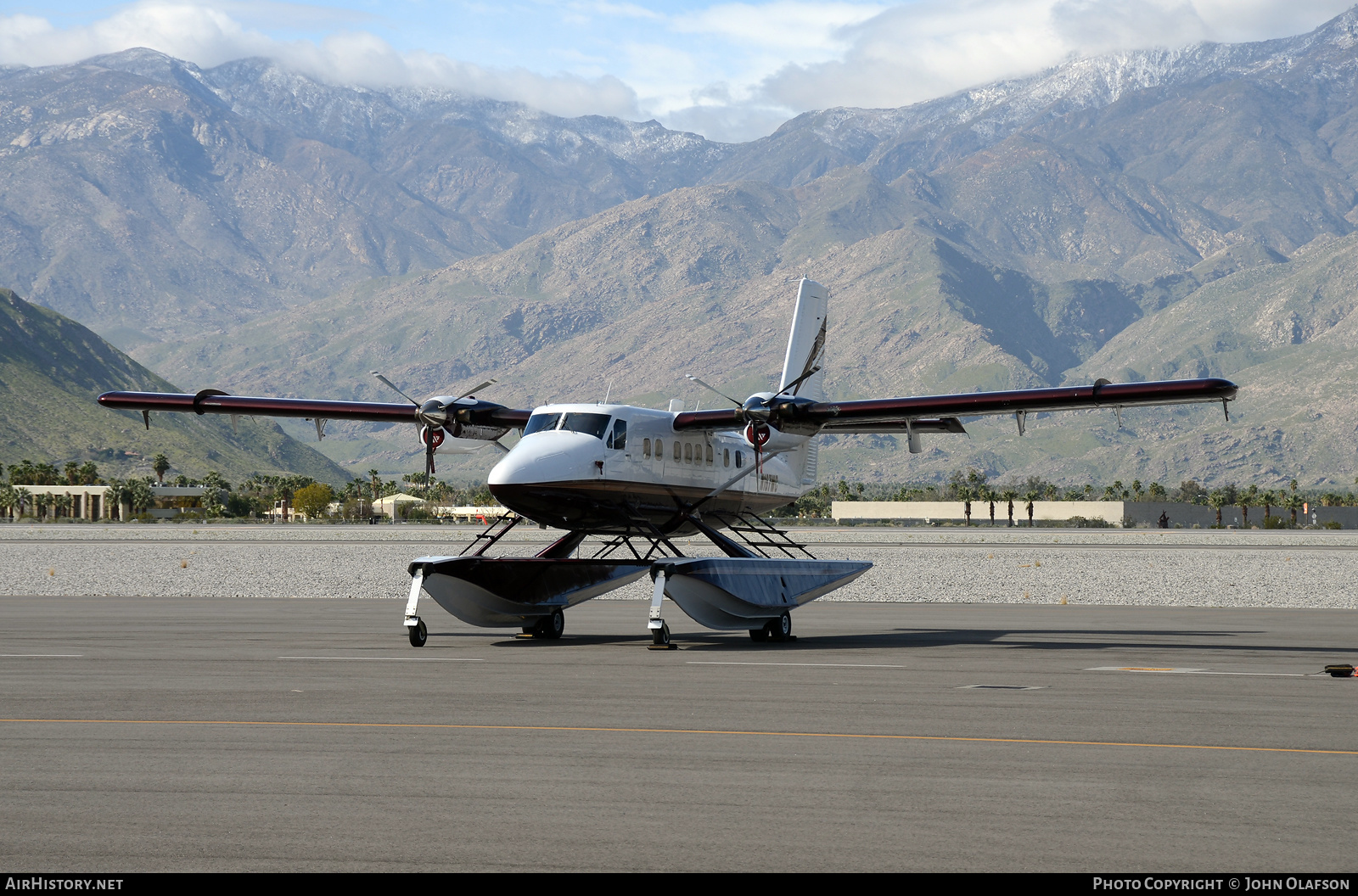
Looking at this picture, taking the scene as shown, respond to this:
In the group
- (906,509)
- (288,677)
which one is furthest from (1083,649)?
(906,509)

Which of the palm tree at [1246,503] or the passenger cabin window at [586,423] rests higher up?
the passenger cabin window at [586,423]

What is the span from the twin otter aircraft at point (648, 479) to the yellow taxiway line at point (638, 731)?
25.5 feet

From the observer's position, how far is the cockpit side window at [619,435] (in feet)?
75.2

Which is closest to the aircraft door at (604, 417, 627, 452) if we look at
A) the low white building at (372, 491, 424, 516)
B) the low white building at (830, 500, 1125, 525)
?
the low white building at (830, 500, 1125, 525)

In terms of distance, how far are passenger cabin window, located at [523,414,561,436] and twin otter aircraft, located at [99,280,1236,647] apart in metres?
0.03

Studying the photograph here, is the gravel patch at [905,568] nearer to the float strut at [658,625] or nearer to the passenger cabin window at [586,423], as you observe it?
the passenger cabin window at [586,423]

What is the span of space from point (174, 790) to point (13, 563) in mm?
47156

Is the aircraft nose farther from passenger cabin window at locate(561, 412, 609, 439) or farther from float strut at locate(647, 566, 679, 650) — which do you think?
float strut at locate(647, 566, 679, 650)

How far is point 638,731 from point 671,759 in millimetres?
1478

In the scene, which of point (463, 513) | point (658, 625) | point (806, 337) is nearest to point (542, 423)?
point (658, 625)

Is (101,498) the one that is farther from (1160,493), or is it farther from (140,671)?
(140,671)

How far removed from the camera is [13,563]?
5069 cm

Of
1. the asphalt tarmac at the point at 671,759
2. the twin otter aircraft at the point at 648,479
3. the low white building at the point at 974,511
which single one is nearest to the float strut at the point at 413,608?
the twin otter aircraft at the point at 648,479

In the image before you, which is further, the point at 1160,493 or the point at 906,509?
the point at 1160,493
